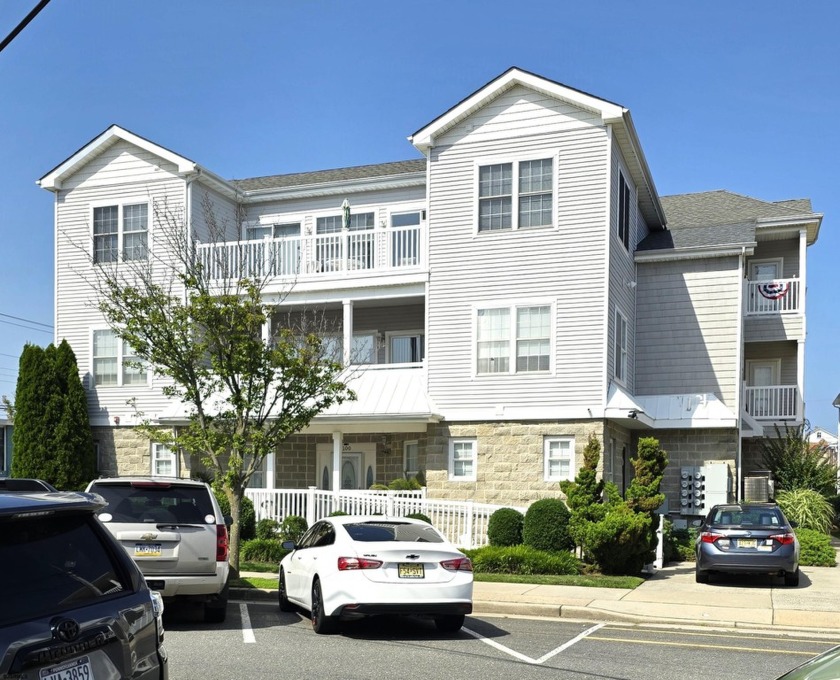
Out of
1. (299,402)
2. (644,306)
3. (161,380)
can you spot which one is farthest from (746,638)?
(161,380)

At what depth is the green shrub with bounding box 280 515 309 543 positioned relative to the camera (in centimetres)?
2147

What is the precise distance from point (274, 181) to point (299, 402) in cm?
1359

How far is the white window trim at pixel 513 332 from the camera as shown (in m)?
23.0

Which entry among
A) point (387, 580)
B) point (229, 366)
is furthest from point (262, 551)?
point (387, 580)

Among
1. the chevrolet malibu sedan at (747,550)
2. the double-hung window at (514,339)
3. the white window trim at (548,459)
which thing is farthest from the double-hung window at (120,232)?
the chevrolet malibu sedan at (747,550)

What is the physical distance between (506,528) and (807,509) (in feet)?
29.6

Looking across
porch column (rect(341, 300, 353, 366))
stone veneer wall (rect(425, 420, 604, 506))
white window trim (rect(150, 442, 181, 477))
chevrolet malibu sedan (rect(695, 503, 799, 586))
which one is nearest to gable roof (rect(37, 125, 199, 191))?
porch column (rect(341, 300, 353, 366))

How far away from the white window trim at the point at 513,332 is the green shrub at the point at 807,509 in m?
7.05

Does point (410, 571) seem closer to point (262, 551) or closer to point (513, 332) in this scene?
point (262, 551)

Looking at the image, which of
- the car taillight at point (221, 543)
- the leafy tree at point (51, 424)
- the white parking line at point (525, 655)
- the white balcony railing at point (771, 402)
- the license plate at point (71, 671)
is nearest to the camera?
the license plate at point (71, 671)

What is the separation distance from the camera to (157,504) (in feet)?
39.2

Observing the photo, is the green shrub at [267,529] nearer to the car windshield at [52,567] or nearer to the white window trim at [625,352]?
the white window trim at [625,352]

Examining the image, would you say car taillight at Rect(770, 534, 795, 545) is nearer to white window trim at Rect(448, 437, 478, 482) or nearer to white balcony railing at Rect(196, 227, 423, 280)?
white window trim at Rect(448, 437, 478, 482)

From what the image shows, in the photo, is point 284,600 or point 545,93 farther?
point 545,93
